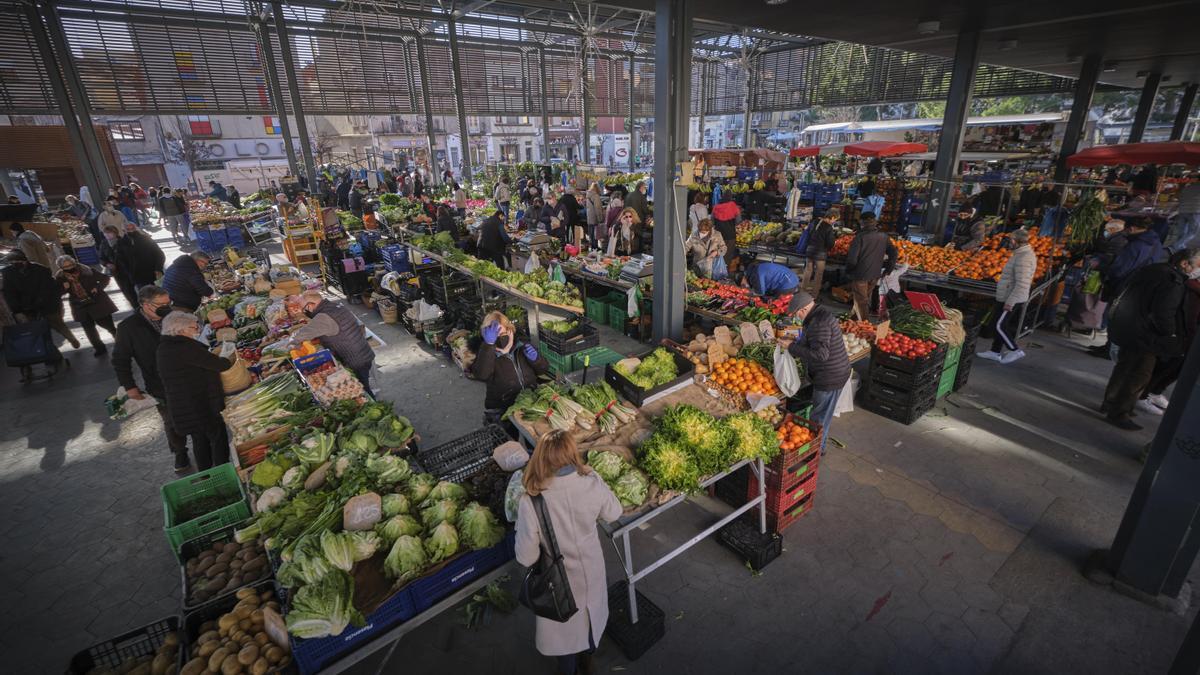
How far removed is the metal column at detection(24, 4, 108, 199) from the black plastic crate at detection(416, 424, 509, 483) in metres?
18.4

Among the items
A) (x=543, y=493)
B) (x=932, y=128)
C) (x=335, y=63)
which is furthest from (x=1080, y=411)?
(x=335, y=63)

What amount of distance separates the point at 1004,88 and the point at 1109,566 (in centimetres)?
2512

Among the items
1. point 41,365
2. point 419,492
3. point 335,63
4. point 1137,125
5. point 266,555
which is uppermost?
point 335,63

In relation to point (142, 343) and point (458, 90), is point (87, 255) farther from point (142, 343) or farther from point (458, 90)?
point (458, 90)

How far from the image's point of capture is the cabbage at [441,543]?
10.9 feet

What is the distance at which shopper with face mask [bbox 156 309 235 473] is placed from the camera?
4742 millimetres

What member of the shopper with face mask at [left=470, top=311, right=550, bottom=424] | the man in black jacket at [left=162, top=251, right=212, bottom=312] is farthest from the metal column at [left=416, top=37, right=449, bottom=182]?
the shopper with face mask at [left=470, top=311, right=550, bottom=424]

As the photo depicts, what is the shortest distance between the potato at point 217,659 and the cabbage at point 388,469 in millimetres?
1278

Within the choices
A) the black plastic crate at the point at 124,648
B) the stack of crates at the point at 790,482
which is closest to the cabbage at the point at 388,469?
the black plastic crate at the point at 124,648

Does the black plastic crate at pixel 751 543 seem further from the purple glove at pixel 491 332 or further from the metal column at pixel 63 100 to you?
the metal column at pixel 63 100

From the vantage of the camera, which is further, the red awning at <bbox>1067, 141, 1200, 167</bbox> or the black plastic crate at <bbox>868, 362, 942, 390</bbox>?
the red awning at <bbox>1067, 141, 1200, 167</bbox>

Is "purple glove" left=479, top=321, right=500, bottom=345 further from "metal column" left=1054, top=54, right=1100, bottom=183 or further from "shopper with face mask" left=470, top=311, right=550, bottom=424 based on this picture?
"metal column" left=1054, top=54, right=1100, bottom=183

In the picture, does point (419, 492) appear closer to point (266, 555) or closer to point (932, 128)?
point (266, 555)

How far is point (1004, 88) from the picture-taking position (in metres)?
21.7
